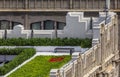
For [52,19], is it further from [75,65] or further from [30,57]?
[75,65]

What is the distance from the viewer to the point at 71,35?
5650 cm

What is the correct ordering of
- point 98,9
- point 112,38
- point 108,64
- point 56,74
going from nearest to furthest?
1. point 56,74
2. point 108,64
3. point 112,38
4. point 98,9

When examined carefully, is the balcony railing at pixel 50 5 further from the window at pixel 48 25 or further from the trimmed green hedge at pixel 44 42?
the trimmed green hedge at pixel 44 42

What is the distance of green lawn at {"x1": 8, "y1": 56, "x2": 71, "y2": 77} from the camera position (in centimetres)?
4494

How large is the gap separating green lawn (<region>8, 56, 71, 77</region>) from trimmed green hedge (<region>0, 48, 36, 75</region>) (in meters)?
0.77

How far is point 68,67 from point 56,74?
302 centimetres

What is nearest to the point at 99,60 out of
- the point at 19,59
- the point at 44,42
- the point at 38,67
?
the point at 38,67

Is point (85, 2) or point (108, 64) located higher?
point (85, 2)

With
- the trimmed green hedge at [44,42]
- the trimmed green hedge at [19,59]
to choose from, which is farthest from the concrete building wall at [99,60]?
the trimmed green hedge at [19,59]

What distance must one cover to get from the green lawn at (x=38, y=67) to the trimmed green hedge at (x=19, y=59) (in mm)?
767

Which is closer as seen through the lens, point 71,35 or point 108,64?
point 108,64

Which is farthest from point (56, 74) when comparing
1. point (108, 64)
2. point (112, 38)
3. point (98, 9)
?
point (98, 9)

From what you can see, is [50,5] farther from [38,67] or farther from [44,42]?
[38,67]

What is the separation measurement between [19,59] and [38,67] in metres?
2.80
